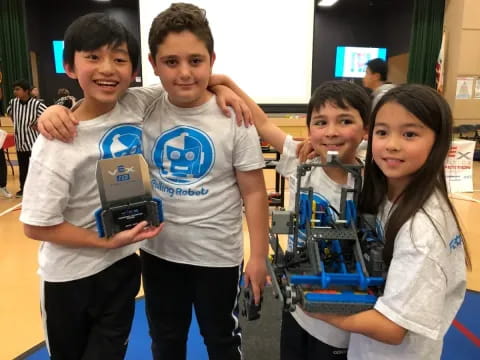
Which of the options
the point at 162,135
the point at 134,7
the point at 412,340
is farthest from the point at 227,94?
the point at 134,7

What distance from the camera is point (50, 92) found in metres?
9.33

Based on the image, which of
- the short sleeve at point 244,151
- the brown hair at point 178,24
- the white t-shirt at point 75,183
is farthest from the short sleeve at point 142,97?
the short sleeve at point 244,151

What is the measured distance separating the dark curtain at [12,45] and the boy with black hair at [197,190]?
6896mm

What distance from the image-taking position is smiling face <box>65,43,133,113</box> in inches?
35.5

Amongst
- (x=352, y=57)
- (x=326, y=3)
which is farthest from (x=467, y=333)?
(x=326, y=3)

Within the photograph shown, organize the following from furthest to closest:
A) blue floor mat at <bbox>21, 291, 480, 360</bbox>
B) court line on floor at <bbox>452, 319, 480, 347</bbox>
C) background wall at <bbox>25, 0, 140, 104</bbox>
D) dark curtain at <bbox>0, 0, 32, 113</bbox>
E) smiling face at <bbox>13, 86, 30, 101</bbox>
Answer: background wall at <bbox>25, 0, 140, 104</bbox>, dark curtain at <bbox>0, 0, 32, 113</bbox>, smiling face at <bbox>13, 86, 30, 101</bbox>, court line on floor at <bbox>452, 319, 480, 347</bbox>, blue floor mat at <bbox>21, 291, 480, 360</bbox>

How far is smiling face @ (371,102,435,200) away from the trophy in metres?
0.50

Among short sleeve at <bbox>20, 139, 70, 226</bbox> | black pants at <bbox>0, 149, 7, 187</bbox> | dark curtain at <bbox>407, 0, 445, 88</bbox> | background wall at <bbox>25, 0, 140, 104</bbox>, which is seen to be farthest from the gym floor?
background wall at <bbox>25, 0, 140, 104</bbox>

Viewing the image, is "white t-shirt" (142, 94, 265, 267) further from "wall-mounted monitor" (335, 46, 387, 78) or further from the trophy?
"wall-mounted monitor" (335, 46, 387, 78)

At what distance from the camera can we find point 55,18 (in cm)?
890

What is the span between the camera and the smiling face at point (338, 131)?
3.30 ft

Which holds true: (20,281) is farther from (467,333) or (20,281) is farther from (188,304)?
(467,333)

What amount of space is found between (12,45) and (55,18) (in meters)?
2.66

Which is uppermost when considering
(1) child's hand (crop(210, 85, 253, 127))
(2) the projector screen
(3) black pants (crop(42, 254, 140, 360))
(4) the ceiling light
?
(4) the ceiling light
